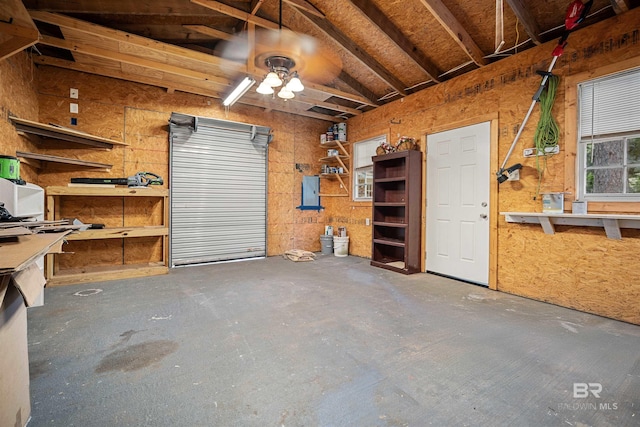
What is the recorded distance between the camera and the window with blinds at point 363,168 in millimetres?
6027

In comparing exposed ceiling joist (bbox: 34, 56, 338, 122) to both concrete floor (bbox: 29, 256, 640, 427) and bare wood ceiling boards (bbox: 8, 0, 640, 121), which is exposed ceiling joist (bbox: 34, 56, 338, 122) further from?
concrete floor (bbox: 29, 256, 640, 427)

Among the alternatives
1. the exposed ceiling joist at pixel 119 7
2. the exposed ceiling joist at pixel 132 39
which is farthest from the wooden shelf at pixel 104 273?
the exposed ceiling joist at pixel 119 7

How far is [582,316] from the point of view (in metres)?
2.96

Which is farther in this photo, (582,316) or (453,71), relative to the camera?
(453,71)

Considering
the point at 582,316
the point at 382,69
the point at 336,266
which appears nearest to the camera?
the point at 582,316

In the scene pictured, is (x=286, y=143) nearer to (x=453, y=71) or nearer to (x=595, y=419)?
(x=453, y=71)

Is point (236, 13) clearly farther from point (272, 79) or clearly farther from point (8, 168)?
point (8, 168)

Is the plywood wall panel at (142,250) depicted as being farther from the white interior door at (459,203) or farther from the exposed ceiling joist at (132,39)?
the white interior door at (459,203)

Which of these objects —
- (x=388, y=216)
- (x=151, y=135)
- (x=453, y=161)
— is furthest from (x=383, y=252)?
(x=151, y=135)

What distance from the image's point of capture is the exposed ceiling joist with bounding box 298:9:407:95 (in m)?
3.90

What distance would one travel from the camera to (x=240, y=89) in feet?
14.5

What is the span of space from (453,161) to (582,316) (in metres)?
2.40

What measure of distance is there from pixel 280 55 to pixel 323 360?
11.3ft

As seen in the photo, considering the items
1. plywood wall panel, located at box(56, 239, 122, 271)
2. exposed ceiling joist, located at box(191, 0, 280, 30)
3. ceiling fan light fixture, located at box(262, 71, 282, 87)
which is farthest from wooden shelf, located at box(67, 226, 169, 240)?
exposed ceiling joist, located at box(191, 0, 280, 30)
